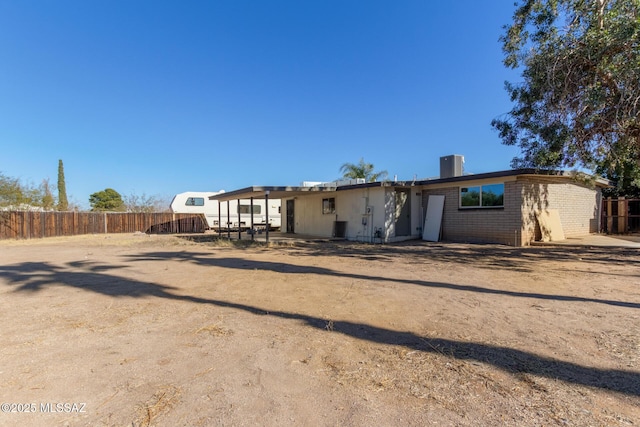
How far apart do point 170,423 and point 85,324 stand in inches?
118

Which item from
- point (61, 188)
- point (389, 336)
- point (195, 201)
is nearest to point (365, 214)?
point (389, 336)

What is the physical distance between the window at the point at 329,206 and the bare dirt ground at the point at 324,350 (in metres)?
10.8

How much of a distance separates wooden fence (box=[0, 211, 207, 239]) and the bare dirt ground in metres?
18.5

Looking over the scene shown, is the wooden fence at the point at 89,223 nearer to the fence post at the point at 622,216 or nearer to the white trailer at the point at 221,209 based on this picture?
the white trailer at the point at 221,209

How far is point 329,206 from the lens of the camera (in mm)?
18469

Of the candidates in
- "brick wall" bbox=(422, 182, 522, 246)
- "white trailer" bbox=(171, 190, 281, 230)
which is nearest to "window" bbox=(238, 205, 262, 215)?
"white trailer" bbox=(171, 190, 281, 230)

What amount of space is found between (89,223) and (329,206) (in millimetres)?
17664

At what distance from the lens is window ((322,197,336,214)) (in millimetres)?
18144

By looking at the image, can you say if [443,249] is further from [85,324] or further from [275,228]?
[275,228]

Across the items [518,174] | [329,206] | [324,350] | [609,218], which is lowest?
[324,350]

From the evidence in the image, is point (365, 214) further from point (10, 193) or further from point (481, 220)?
point (10, 193)

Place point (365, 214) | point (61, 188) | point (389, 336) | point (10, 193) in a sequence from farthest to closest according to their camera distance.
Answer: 1. point (61, 188)
2. point (10, 193)
3. point (365, 214)
4. point (389, 336)

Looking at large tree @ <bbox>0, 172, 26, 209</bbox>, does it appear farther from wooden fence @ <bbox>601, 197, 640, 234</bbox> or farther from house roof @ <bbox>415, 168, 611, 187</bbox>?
wooden fence @ <bbox>601, 197, 640, 234</bbox>

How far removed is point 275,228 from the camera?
26625 mm
